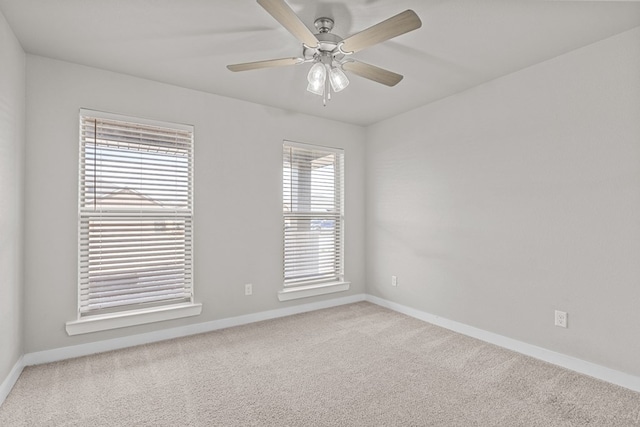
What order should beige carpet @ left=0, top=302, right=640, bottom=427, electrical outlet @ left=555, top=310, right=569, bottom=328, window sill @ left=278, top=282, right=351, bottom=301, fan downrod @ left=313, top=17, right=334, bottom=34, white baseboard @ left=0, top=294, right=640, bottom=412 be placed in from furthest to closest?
window sill @ left=278, top=282, right=351, bottom=301 < electrical outlet @ left=555, top=310, right=569, bottom=328 < white baseboard @ left=0, top=294, right=640, bottom=412 < fan downrod @ left=313, top=17, right=334, bottom=34 < beige carpet @ left=0, top=302, right=640, bottom=427

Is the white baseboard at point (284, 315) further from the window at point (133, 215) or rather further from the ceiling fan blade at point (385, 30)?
the ceiling fan blade at point (385, 30)

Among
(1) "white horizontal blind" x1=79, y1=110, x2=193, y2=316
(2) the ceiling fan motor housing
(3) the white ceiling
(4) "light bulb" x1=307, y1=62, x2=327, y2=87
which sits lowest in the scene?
(1) "white horizontal blind" x1=79, y1=110, x2=193, y2=316

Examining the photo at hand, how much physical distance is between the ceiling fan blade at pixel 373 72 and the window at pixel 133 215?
1.88m

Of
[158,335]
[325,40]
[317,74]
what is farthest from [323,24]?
[158,335]

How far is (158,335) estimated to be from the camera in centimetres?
310

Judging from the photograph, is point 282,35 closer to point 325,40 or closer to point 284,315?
point 325,40

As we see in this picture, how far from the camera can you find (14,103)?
2.33 m

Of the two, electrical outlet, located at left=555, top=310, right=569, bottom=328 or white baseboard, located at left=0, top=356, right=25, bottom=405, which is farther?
electrical outlet, located at left=555, top=310, right=569, bottom=328

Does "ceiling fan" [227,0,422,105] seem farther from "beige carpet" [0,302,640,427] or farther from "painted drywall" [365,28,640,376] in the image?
"beige carpet" [0,302,640,427]

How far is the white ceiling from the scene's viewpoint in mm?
1995

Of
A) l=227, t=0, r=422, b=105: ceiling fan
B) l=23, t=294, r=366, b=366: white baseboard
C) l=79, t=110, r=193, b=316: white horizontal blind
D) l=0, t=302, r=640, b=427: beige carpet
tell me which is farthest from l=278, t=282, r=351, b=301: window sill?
l=227, t=0, r=422, b=105: ceiling fan

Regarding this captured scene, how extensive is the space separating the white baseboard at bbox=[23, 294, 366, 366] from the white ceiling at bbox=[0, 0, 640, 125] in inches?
95.0

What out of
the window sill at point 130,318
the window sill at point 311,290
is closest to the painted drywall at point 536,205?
the window sill at point 311,290

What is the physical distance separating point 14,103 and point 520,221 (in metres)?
4.10
